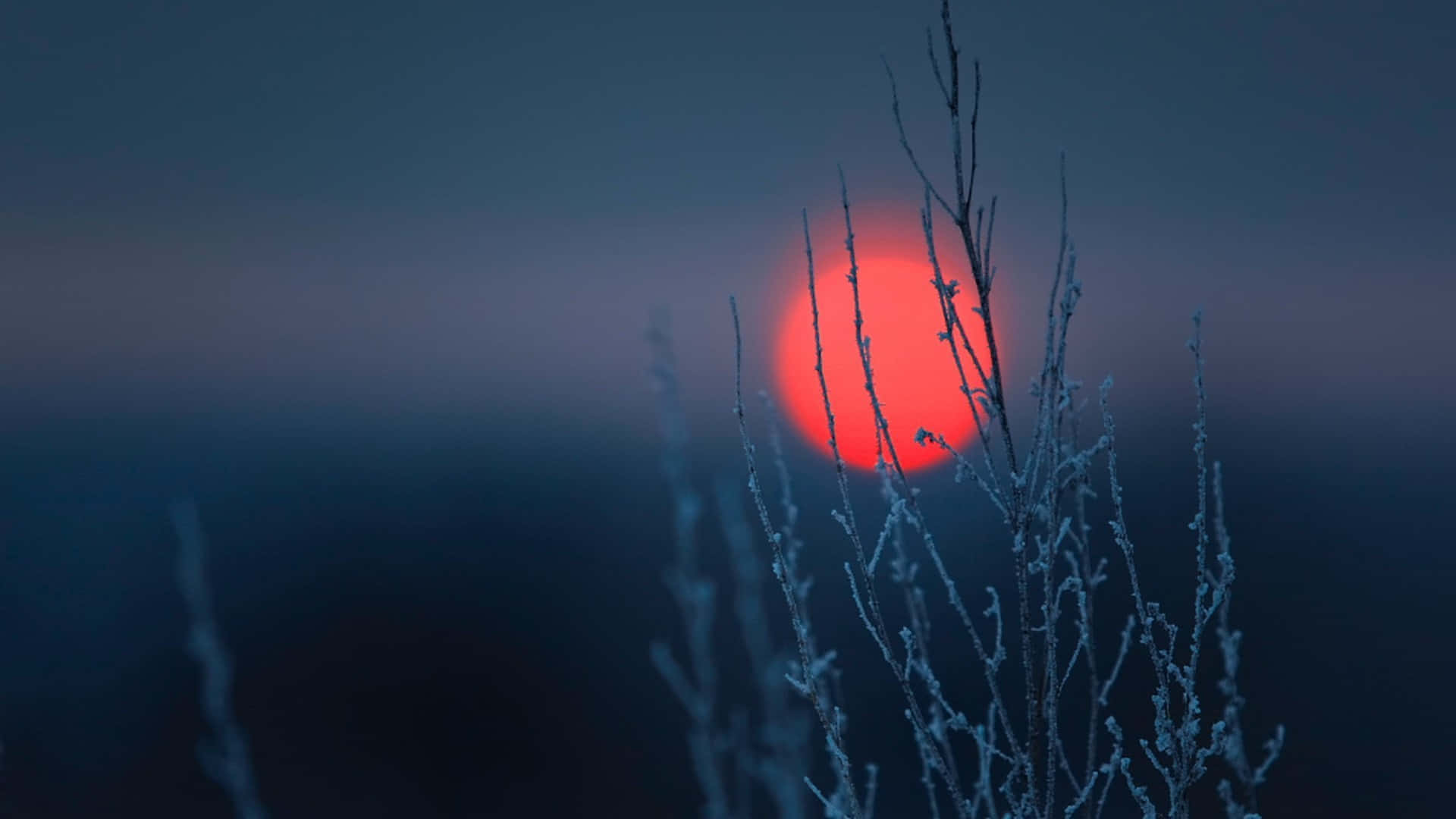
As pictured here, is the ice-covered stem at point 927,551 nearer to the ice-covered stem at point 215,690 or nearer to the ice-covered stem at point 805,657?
the ice-covered stem at point 805,657

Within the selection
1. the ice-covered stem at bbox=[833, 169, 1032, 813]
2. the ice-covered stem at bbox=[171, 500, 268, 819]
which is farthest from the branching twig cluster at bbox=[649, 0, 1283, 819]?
the ice-covered stem at bbox=[171, 500, 268, 819]

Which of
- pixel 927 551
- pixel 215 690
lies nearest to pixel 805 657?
pixel 927 551

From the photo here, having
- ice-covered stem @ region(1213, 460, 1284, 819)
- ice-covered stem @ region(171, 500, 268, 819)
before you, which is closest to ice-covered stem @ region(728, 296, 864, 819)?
ice-covered stem @ region(1213, 460, 1284, 819)

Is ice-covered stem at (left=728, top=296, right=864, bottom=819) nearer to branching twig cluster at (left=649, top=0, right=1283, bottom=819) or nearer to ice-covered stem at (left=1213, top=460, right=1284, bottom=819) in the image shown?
branching twig cluster at (left=649, top=0, right=1283, bottom=819)

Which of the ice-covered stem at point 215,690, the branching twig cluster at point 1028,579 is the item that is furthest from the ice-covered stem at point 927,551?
the ice-covered stem at point 215,690

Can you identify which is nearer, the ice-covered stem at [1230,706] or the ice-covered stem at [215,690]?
the ice-covered stem at [215,690]

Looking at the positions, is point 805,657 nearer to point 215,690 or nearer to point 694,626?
point 694,626

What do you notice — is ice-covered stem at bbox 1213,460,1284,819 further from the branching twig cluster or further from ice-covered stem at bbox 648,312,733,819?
ice-covered stem at bbox 648,312,733,819

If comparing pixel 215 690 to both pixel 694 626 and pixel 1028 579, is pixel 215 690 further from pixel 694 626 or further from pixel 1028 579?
pixel 1028 579

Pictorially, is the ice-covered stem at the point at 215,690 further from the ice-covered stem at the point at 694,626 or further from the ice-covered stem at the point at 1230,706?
the ice-covered stem at the point at 1230,706

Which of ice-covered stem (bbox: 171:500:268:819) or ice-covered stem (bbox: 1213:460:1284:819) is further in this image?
ice-covered stem (bbox: 1213:460:1284:819)

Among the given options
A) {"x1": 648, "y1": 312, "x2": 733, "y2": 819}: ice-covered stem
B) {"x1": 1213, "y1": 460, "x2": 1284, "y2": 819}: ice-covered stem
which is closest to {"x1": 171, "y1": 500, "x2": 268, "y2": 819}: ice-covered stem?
{"x1": 648, "y1": 312, "x2": 733, "y2": 819}: ice-covered stem

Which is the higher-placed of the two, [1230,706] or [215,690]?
[215,690]

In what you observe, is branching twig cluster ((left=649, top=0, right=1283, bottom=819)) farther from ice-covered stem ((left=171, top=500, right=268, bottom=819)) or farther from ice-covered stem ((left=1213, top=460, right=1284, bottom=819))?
ice-covered stem ((left=171, top=500, right=268, bottom=819))
